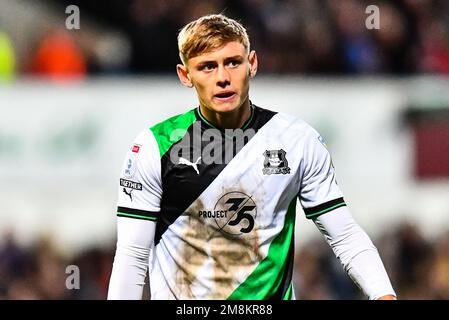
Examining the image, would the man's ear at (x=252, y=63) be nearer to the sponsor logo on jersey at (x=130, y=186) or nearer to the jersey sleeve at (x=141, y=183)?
the jersey sleeve at (x=141, y=183)

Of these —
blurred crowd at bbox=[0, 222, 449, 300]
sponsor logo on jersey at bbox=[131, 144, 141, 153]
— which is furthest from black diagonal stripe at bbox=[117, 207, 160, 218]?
blurred crowd at bbox=[0, 222, 449, 300]

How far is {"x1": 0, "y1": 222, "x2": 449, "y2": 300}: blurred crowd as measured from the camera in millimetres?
11859

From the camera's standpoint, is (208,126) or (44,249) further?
(44,249)

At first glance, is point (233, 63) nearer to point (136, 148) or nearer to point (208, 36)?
point (208, 36)

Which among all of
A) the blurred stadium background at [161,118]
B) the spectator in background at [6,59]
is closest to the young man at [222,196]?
the blurred stadium background at [161,118]

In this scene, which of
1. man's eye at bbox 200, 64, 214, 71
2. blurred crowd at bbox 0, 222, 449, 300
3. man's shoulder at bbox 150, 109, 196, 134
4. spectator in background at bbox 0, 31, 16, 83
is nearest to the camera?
man's eye at bbox 200, 64, 214, 71

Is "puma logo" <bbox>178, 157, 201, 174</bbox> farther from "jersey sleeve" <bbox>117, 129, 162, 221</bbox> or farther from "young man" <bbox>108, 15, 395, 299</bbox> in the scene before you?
"jersey sleeve" <bbox>117, 129, 162, 221</bbox>

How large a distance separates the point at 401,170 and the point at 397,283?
3.68 ft

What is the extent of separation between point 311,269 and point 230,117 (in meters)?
6.10

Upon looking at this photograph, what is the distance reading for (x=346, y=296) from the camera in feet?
39.6

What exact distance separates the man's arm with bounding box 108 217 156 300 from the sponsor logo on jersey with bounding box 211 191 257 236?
0.37 metres

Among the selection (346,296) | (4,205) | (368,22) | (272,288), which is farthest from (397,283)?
(272,288)
